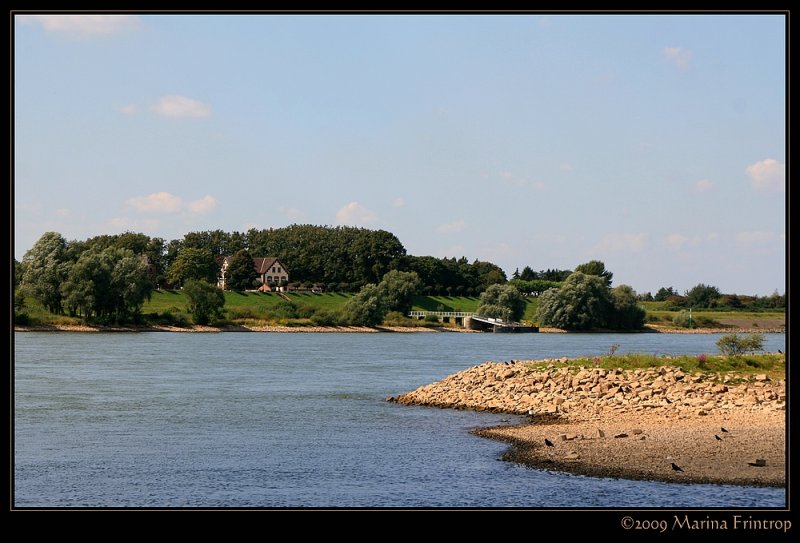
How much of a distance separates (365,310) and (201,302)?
22009 mm

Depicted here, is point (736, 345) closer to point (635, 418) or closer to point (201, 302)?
point (635, 418)

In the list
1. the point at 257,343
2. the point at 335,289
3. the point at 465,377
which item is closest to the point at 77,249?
the point at 257,343

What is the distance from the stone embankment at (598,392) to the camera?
32656 mm

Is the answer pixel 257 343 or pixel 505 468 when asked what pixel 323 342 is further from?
pixel 505 468

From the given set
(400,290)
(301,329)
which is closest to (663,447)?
(301,329)

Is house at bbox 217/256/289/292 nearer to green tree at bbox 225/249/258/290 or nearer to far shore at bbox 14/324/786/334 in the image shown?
green tree at bbox 225/249/258/290

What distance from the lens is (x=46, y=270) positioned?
10288 cm

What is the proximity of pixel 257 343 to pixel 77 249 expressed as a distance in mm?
31116

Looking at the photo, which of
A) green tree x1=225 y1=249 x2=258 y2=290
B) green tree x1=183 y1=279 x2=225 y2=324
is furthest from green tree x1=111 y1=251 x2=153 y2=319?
green tree x1=225 y1=249 x2=258 y2=290

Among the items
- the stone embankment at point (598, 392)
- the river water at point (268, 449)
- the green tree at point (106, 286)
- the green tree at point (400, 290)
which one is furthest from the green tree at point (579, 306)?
the stone embankment at point (598, 392)

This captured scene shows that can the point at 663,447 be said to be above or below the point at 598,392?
below

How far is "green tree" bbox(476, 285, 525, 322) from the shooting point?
13475cm

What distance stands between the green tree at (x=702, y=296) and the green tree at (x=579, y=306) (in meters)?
37.1
